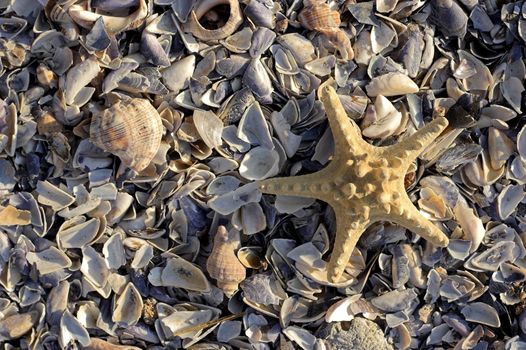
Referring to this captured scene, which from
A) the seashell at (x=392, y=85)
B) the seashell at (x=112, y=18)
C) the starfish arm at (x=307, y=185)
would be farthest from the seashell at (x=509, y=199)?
the seashell at (x=112, y=18)

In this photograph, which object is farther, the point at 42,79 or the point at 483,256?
the point at 483,256

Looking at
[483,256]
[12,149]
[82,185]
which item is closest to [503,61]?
[483,256]

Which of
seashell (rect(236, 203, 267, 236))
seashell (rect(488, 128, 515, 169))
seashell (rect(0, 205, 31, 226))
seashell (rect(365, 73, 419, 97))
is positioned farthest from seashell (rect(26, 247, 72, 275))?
seashell (rect(488, 128, 515, 169))

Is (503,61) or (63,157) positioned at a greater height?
(503,61)

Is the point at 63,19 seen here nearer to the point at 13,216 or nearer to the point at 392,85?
the point at 13,216

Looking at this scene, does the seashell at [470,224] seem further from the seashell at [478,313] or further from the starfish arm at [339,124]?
the starfish arm at [339,124]

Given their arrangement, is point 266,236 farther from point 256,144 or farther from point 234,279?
point 256,144

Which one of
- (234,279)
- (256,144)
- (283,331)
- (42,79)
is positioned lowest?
(283,331)
